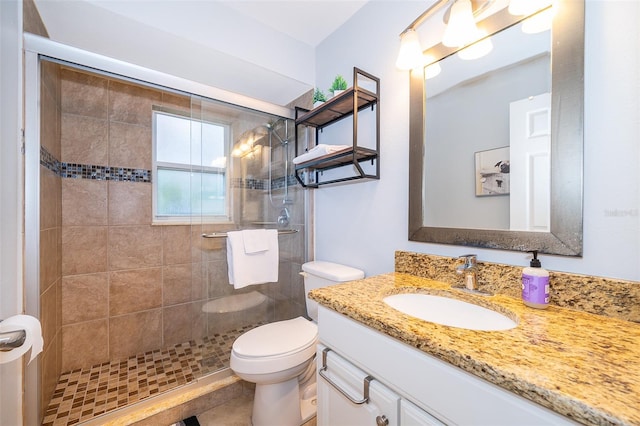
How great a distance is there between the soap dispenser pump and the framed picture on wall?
1.04ft

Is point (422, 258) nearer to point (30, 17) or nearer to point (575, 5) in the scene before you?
point (575, 5)

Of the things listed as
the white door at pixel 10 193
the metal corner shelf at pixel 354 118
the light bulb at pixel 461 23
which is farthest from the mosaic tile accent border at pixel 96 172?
the light bulb at pixel 461 23

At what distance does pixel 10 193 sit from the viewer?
89cm

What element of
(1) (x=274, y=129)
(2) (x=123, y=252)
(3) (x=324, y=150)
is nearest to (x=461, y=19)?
(3) (x=324, y=150)

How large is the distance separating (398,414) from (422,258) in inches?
26.2

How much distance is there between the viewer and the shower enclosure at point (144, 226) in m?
1.50

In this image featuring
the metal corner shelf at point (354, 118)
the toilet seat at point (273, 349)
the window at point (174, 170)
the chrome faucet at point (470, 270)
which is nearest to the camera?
the chrome faucet at point (470, 270)

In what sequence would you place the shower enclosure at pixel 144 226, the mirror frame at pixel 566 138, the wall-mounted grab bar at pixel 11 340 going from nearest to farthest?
1. the wall-mounted grab bar at pixel 11 340
2. the mirror frame at pixel 566 138
3. the shower enclosure at pixel 144 226

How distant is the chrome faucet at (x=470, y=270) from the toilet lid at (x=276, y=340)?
844 millimetres

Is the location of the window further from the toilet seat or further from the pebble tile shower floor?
the pebble tile shower floor

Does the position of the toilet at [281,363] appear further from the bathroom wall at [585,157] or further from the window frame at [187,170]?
the window frame at [187,170]

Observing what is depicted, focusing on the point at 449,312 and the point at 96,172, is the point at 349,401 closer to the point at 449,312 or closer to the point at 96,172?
the point at 449,312

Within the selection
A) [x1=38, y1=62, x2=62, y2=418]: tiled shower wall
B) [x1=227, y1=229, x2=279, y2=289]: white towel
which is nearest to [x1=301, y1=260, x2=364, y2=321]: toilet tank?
[x1=227, y1=229, x2=279, y2=289]: white towel

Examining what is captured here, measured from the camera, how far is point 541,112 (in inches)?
34.4
